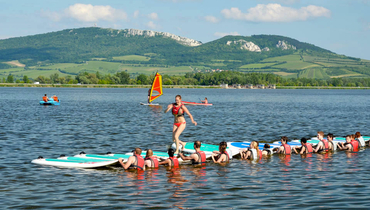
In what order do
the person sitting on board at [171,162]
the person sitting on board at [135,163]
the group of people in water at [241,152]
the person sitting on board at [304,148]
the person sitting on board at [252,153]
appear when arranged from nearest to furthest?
the person sitting on board at [135,163] → the group of people in water at [241,152] → the person sitting on board at [171,162] → the person sitting on board at [252,153] → the person sitting on board at [304,148]

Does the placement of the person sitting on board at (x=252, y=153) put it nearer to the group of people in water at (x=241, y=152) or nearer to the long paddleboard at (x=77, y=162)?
the group of people in water at (x=241, y=152)

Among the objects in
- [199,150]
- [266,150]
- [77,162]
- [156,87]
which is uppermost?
[156,87]

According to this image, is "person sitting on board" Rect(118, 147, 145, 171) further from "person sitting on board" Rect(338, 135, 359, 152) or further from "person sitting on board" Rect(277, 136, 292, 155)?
"person sitting on board" Rect(338, 135, 359, 152)

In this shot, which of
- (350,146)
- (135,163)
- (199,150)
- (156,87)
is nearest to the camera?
(135,163)

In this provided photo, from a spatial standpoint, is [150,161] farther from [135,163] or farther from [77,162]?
[77,162]

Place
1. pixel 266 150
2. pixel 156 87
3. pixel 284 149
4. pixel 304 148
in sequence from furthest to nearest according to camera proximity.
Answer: pixel 156 87
pixel 304 148
pixel 284 149
pixel 266 150

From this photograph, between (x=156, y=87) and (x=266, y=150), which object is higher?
(x=156, y=87)

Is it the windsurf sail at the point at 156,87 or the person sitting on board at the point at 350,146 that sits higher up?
the windsurf sail at the point at 156,87

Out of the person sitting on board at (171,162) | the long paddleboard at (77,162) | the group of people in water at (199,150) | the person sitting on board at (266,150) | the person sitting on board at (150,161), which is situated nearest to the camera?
the group of people in water at (199,150)

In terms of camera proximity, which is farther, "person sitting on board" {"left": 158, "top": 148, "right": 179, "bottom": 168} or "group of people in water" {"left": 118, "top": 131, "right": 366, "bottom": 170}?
"person sitting on board" {"left": 158, "top": 148, "right": 179, "bottom": 168}

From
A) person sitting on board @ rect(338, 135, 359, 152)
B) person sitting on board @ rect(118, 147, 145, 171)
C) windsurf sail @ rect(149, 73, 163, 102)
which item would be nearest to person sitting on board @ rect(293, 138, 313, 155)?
person sitting on board @ rect(338, 135, 359, 152)

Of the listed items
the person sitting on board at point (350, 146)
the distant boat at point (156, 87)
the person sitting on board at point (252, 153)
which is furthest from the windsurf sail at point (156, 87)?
the person sitting on board at point (252, 153)

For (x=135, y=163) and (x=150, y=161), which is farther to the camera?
(x=150, y=161)

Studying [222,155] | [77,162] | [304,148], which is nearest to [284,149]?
[304,148]
